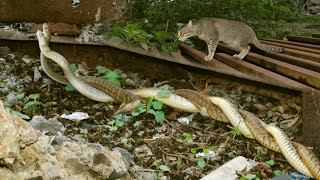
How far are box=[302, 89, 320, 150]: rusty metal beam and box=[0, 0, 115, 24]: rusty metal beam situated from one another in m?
2.61

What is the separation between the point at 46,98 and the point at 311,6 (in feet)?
46.6

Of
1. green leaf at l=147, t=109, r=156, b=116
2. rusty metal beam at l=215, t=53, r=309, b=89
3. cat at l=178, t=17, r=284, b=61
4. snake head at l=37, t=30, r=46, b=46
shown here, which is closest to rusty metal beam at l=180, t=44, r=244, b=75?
rusty metal beam at l=215, t=53, r=309, b=89

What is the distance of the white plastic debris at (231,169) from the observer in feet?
8.71

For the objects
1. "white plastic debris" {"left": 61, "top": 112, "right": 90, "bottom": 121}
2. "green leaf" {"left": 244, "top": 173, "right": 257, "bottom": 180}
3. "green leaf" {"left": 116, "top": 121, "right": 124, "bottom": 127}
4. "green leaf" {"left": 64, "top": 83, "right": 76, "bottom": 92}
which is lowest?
"green leaf" {"left": 64, "top": 83, "right": 76, "bottom": 92}

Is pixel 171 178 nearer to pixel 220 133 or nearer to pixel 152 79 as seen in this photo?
pixel 220 133

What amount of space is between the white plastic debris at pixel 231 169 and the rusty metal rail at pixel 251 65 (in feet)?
1.59

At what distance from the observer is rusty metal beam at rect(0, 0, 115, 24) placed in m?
4.63

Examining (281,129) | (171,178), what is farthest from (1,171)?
(281,129)

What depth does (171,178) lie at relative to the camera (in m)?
2.70

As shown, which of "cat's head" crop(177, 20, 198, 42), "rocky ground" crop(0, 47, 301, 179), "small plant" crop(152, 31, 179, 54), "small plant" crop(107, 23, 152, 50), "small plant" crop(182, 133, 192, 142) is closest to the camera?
"rocky ground" crop(0, 47, 301, 179)

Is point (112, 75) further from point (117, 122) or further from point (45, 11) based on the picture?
point (45, 11)

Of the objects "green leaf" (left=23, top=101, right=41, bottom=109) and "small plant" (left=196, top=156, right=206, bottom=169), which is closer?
"small plant" (left=196, top=156, right=206, bottom=169)

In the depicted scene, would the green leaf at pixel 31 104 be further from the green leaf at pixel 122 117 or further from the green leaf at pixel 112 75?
the green leaf at pixel 112 75

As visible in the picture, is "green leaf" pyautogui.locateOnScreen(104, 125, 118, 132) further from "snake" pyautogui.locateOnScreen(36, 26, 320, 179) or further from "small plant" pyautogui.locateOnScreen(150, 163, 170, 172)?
"small plant" pyautogui.locateOnScreen(150, 163, 170, 172)
